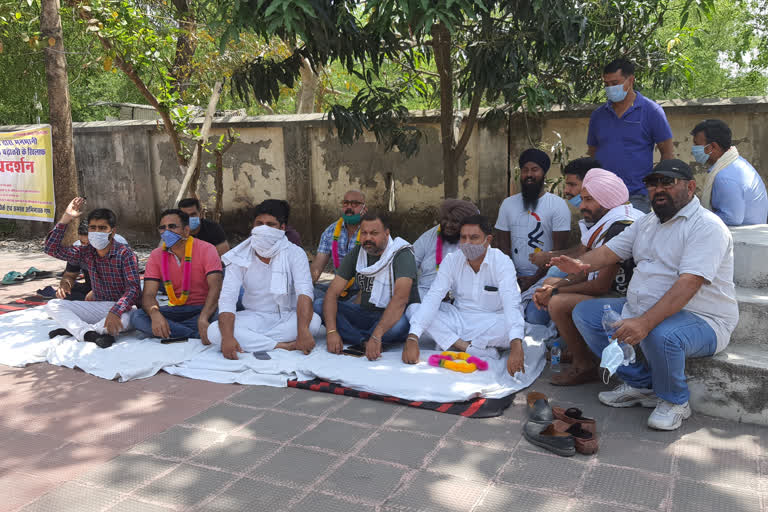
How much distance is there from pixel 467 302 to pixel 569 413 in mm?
1511

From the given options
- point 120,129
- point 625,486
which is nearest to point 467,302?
point 625,486

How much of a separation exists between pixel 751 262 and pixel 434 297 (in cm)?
214

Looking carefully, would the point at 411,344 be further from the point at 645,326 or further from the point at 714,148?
the point at 714,148

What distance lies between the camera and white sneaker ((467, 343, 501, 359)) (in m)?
4.96

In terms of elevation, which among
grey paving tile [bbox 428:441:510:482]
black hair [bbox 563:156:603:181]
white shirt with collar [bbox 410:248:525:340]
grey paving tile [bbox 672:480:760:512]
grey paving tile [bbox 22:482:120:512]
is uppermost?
black hair [bbox 563:156:603:181]

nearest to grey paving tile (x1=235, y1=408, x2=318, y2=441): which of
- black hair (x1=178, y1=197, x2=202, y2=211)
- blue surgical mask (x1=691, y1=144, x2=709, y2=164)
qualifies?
black hair (x1=178, y1=197, x2=202, y2=211)

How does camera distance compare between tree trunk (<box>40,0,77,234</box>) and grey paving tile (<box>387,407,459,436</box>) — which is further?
tree trunk (<box>40,0,77,234</box>)

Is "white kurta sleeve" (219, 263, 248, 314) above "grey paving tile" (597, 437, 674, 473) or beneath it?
above

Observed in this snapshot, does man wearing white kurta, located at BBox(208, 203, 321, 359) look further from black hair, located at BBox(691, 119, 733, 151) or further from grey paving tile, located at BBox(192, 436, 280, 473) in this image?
black hair, located at BBox(691, 119, 733, 151)

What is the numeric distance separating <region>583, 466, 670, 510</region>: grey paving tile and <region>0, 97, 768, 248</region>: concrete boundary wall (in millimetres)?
4934

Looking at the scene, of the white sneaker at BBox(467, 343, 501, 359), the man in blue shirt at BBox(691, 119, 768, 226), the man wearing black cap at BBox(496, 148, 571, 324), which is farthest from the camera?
the man wearing black cap at BBox(496, 148, 571, 324)

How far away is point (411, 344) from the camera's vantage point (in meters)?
4.89

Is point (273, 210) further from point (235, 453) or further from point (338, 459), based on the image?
point (338, 459)

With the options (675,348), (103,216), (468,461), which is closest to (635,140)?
(675,348)
